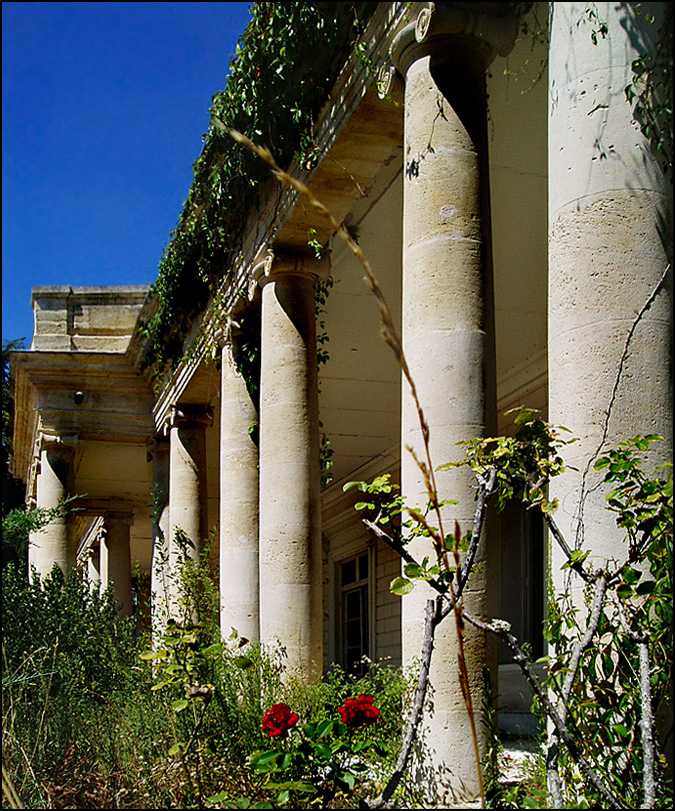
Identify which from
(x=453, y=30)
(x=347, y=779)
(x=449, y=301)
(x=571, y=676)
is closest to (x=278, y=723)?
(x=347, y=779)

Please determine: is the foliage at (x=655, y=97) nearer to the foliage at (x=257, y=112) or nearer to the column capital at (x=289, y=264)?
the foliage at (x=257, y=112)

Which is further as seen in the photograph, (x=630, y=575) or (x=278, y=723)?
(x=278, y=723)

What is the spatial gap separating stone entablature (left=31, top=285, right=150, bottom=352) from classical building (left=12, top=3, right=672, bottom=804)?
41mm

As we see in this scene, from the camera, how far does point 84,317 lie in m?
17.3

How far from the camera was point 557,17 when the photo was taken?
173 inches

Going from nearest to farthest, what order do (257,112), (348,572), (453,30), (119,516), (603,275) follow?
1. (603,275)
2. (453,30)
3. (257,112)
4. (348,572)
5. (119,516)

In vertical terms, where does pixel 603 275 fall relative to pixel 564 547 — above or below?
above

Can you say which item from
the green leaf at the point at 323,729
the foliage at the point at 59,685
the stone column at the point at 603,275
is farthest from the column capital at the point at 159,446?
the stone column at the point at 603,275

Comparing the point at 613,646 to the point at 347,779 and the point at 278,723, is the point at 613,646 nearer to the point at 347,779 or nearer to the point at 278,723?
the point at 347,779

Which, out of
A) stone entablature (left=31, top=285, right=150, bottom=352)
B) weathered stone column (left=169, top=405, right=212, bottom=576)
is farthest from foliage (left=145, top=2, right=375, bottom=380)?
stone entablature (left=31, top=285, right=150, bottom=352)

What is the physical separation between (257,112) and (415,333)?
153 inches

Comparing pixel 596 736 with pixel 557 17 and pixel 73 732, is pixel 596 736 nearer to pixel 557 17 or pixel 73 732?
pixel 557 17

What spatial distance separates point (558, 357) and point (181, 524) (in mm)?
10776

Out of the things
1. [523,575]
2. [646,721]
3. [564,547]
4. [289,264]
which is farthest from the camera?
[523,575]
